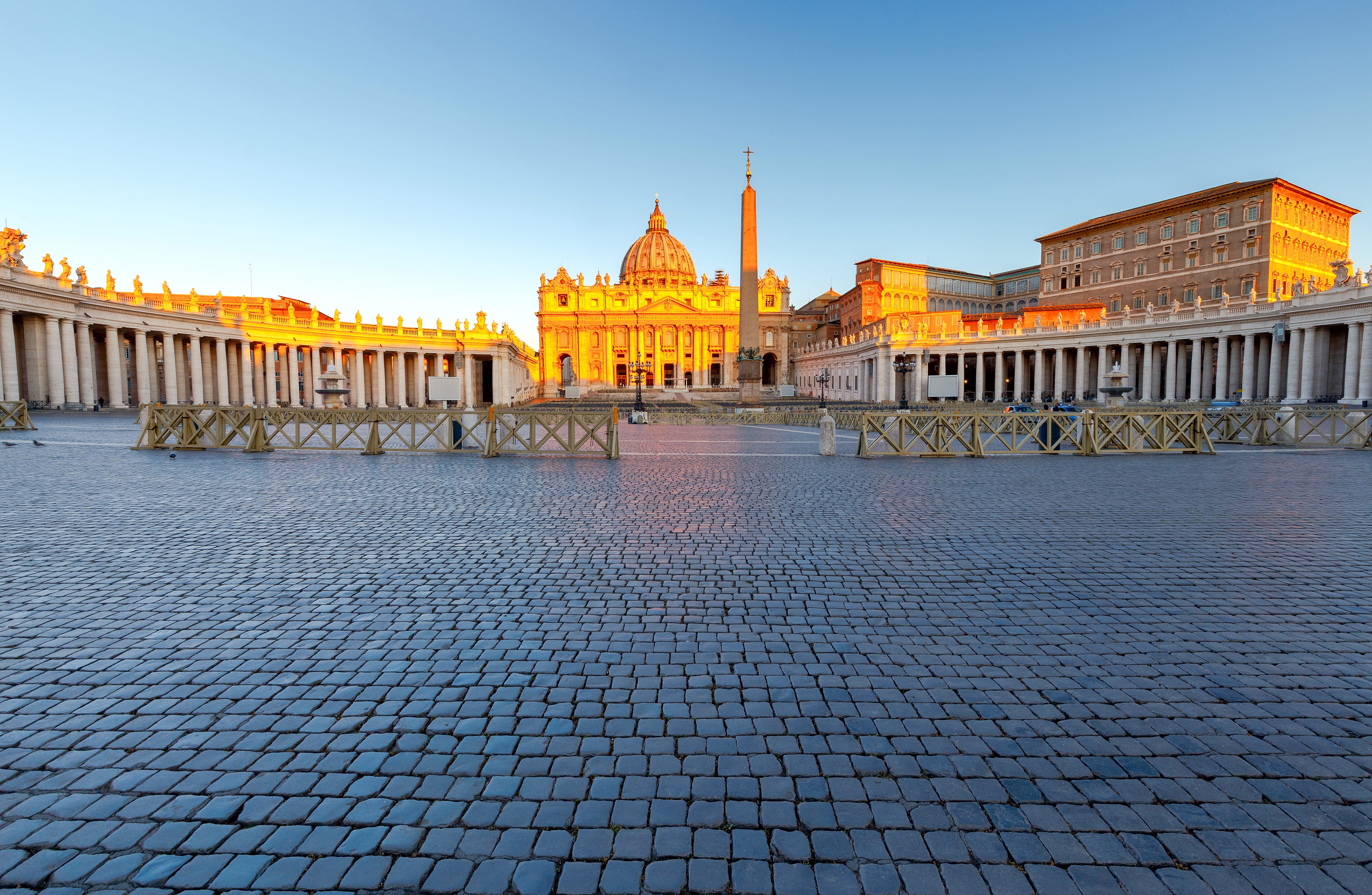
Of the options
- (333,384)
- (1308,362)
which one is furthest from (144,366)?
(1308,362)

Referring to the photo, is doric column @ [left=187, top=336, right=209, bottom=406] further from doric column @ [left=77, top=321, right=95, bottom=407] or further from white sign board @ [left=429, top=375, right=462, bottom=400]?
white sign board @ [left=429, top=375, right=462, bottom=400]

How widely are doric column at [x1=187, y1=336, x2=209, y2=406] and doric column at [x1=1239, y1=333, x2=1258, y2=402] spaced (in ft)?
217

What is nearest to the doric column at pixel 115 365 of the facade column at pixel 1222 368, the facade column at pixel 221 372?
the facade column at pixel 221 372

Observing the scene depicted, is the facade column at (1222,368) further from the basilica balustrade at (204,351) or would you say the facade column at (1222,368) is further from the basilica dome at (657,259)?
the basilica dome at (657,259)

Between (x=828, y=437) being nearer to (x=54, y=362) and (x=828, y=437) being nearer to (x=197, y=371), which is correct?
(x=54, y=362)

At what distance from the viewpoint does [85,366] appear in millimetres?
36750

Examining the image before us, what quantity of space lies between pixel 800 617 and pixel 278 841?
3139 millimetres

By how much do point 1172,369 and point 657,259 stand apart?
72.1m

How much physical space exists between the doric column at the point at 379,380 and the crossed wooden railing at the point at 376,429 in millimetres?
41426

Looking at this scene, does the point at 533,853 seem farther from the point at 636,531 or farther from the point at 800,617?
the point at 636,531

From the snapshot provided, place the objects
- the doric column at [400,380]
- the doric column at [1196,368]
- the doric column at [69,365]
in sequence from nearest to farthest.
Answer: the doric column at [69,365] < the doric column at [1196,368] < the doric column at [400,380]

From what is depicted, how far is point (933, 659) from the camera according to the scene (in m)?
3.86

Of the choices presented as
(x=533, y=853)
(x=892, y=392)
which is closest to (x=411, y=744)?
(x=533, y=853)

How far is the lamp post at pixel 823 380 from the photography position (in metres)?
53.4
